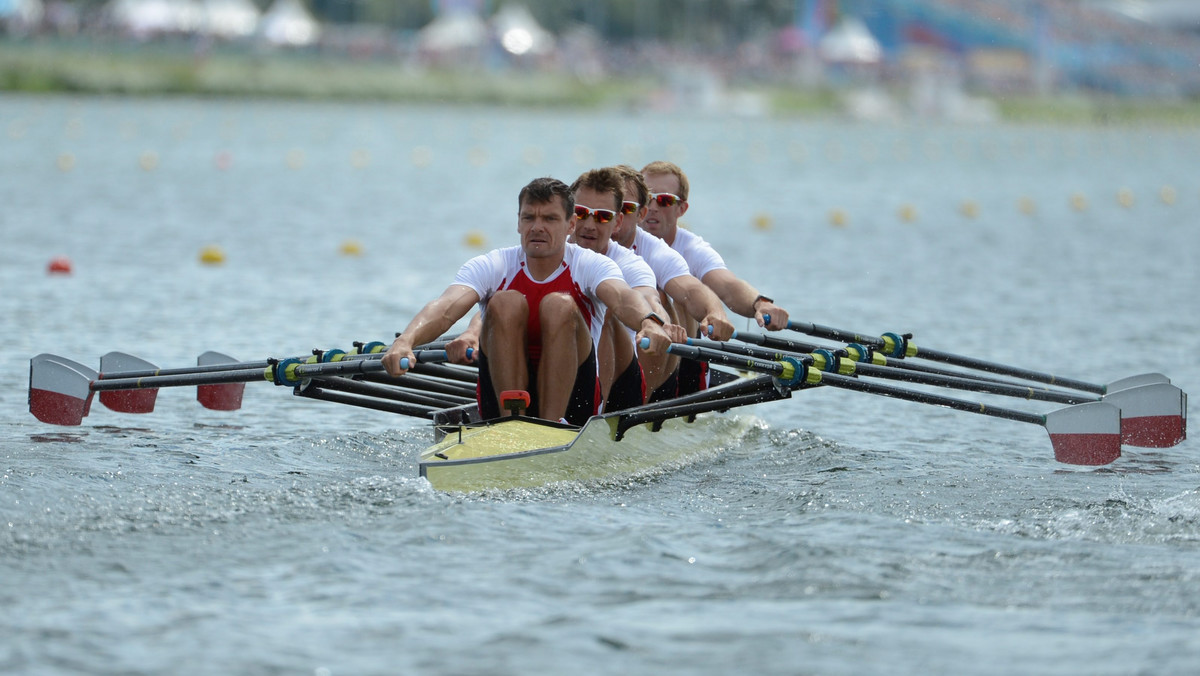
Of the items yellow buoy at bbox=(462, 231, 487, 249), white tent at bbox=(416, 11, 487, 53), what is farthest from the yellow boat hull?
white tent at bbox=(416, 11, 487, 53)

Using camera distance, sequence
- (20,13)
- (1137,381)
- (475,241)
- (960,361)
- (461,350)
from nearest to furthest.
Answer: (461,350), (960,361), (1137,381), (475,241), (20,13)

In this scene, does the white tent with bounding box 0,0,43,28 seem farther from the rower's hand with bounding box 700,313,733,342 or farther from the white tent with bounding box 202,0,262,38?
the rower's hand with bounding box 700,313,733,342

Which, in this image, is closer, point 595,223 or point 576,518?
point 576,518

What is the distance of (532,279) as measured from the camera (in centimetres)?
738

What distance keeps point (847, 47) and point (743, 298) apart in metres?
74.2

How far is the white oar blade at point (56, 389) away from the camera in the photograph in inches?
323

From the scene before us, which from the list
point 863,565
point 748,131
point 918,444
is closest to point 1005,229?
point 918,444

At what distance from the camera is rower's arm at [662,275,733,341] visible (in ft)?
26.2

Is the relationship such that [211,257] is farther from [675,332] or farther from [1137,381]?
[1137,381]

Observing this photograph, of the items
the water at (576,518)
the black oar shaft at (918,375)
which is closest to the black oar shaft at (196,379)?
the water at (576,518)

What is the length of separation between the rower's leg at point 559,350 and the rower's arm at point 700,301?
0.90 m

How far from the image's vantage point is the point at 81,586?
5363mm

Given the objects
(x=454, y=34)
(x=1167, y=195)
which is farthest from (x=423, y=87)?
(x=1167, y=195)

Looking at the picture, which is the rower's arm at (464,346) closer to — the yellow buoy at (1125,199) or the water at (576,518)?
the water at (576,518)
